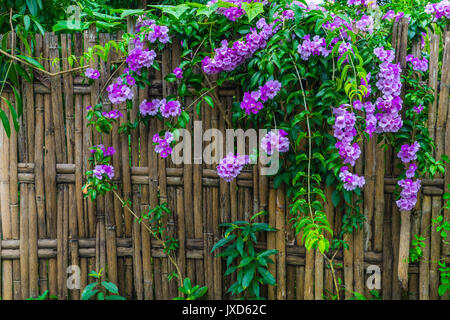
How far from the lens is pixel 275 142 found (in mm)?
2043

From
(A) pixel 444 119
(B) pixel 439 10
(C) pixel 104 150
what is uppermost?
(B) pixel 439 10

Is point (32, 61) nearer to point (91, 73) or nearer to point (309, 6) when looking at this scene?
point (91, 73)

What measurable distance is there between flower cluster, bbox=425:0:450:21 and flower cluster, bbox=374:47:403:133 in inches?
14.4

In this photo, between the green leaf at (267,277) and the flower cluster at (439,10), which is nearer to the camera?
the flower cluster at (439,10)

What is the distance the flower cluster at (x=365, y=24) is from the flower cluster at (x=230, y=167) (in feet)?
3.17

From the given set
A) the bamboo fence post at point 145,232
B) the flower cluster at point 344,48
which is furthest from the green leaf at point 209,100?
the flower cluster at point 344,48

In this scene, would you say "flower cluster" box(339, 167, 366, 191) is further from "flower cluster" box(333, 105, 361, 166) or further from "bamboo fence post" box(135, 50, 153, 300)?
"bamboo fence post" box(135, 50, 153, 300)

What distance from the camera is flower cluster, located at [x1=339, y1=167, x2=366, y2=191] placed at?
2035 millimetres

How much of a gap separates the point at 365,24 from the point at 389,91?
1.31 ft

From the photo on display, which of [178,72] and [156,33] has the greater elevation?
[156,33]

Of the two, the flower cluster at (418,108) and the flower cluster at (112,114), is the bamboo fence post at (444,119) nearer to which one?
the flower cluster at (418,108)

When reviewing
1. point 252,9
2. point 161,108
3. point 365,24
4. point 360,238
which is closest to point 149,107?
point 161,108

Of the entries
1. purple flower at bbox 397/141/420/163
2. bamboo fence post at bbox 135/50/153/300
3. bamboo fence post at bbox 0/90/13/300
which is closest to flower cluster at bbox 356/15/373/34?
purple flower at bbox 397/141/420/163

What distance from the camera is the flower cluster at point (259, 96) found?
2.06m
